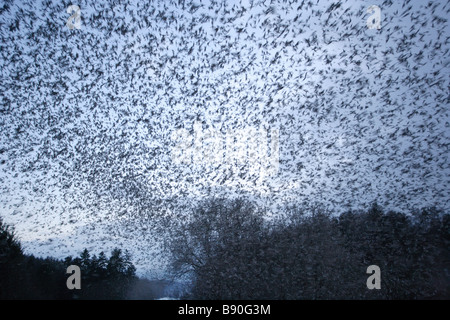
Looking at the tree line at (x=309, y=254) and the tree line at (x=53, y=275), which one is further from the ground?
the tree line at (x=309, y=254)

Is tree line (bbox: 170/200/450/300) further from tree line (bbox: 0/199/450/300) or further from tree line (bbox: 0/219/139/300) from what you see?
tree line (bbox: 0/219/139/300)

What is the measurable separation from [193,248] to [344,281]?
1392 centimetres

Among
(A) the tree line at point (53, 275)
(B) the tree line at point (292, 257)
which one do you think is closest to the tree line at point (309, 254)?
(B) the tree line at point (292, 257)

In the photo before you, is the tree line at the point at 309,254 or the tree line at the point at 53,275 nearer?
the tree line at the point at 309,254

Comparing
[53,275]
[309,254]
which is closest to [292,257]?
[309,254]

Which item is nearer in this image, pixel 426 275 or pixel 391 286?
pixel 391 286

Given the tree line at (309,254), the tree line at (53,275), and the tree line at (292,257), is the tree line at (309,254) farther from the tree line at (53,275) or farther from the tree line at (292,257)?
the tree line at (53,275)

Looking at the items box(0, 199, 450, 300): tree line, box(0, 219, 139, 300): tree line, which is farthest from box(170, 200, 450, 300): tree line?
box(0, 219, 139, 300): tree line

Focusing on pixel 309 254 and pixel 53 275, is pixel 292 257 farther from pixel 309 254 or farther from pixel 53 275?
pixel 53 275
